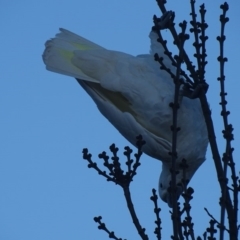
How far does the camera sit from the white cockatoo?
12.5 feet

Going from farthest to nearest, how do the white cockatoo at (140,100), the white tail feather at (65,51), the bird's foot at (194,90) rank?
the white tail feather at (65,51) < the white cockatoo at (140,100) < the bird's foot at (194,90)

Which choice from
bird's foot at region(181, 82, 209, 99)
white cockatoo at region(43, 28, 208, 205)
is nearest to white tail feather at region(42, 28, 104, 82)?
white cockatoo at region(43, 28, 208, 205)

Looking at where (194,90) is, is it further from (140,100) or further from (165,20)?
(140,100)

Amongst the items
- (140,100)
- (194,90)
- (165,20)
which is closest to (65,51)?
(140,100)

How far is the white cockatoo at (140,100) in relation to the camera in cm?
381

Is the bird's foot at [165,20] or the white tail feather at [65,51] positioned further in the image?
the white tail feather at [65,51]

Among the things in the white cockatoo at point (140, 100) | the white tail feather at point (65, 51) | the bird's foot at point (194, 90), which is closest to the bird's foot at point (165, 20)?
the bird's foot at point (194, 90)

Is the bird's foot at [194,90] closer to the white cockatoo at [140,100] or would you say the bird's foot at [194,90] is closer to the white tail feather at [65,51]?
the white cockatoo at [140,100]

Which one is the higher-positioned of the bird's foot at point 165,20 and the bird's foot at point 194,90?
the bird's foot at point 165,20

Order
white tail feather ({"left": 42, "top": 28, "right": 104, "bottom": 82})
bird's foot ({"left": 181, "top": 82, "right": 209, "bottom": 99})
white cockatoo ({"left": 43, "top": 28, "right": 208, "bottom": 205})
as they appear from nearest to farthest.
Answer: bird's foot ({"left": 181, "top": 82, "right": 209, "bottom": 99}) < white cockatoo ({"left": 43, "top": 28, "right": 208, "bottom": 205}) < white tail feather ({"left": 42, "top": 28, "right": 104, "bottom": 82})

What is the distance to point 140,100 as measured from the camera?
386 centimetres

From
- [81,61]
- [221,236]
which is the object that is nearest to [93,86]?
[81,61]

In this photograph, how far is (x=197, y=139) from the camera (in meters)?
3.86

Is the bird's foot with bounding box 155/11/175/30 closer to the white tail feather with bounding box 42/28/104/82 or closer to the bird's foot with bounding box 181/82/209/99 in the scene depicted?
the bird's foot with bounding box 181/82/209/99
